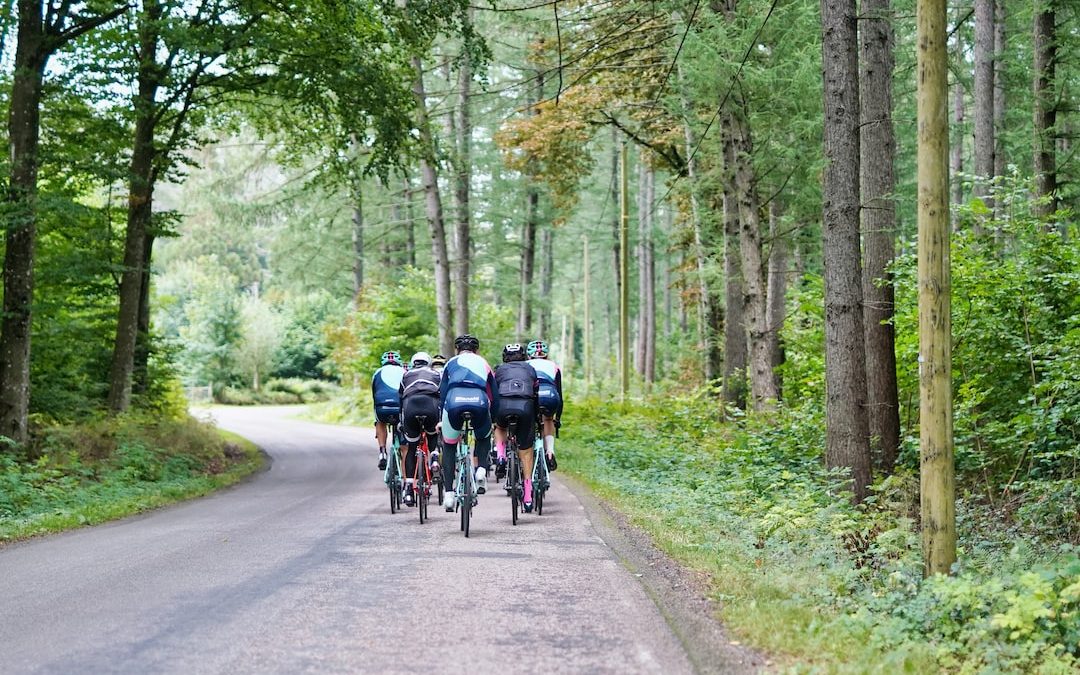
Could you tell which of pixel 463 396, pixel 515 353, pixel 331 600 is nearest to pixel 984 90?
pixel 515 353

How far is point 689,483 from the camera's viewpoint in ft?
47.3

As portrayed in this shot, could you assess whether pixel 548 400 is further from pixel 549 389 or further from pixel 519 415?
pixel 519 415

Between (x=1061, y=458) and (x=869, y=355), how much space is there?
2492 millimetres

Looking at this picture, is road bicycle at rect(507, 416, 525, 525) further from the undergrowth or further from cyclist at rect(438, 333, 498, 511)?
the undergrowth

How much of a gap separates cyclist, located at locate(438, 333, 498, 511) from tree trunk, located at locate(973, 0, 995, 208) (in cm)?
1234

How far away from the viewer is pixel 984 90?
62.0 ft

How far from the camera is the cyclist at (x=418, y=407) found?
11.6 meters

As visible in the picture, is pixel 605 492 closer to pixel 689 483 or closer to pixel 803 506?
pixel 689 483

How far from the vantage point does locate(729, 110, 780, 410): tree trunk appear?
18359mm

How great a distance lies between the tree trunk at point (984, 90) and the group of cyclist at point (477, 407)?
1080 cm


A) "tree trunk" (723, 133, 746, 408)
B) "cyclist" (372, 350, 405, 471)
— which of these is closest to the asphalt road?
"cyclist" (372, 350, 405, 471)

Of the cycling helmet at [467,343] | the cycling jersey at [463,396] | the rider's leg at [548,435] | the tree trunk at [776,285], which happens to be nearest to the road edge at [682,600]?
the rider's leg at [548,435]

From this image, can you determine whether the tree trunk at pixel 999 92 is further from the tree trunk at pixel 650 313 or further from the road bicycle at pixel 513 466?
the tree trunk at pixel 650 313

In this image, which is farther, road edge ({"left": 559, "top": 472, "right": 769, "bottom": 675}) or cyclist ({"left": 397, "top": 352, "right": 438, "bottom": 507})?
cyclist ({"left": 397, "top": 352, "right": 438, "bottom": 507})
